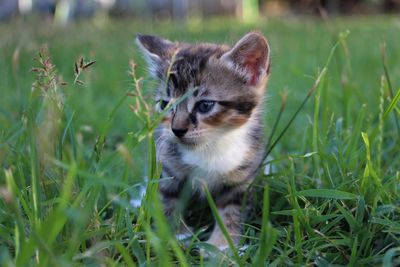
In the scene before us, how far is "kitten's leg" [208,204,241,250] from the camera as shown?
6.34 ft

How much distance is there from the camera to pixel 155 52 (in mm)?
2324

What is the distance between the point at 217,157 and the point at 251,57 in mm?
434

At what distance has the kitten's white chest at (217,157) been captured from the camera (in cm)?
215

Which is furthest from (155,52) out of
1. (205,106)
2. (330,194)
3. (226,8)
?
(226,8)

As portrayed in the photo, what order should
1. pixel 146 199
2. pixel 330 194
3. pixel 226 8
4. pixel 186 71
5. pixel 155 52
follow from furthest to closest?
pixel 226 8 → pixel 155 52 → pixel 186 71 → pixel 330 194 → pixel 146 199

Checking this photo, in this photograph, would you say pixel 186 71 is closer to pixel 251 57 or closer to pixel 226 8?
pixel 251 57

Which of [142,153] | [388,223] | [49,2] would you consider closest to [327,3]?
[49,2]

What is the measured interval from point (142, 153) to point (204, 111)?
0.71m

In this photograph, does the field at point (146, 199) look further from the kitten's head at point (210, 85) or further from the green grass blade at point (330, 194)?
the kitten's head at point (210, 85)

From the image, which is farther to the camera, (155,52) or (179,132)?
(155,52)

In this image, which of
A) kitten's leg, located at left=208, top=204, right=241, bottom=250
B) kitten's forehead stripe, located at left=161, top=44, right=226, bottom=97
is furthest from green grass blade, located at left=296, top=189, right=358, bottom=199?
kitten's forehead stripe, located at left=161, top=44, right=226, bottom=97

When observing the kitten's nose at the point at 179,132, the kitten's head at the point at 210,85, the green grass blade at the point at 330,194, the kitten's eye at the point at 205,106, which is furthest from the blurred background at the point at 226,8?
the green grass blade at the point at 330,194

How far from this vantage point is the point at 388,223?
5.34 ft

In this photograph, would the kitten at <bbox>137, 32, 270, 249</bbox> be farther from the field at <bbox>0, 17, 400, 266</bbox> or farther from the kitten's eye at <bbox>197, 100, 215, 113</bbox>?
the field at <bbox>0, 17, 400, 266</bbox>
